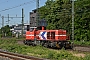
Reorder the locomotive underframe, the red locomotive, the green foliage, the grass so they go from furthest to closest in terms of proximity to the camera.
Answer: the green foliage
the red locomotive
the locomotive underframe
the grass

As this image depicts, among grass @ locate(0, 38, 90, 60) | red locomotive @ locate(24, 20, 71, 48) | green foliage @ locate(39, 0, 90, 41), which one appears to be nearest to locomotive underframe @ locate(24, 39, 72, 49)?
red locomotive @ locate(24, 20, 71, 48)

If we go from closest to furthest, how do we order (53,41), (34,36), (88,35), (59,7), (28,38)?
(53,41), (34,36), (28,38), (88,35), (59,7)

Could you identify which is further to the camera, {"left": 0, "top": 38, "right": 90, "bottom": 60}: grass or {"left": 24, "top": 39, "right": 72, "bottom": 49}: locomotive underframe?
{"left": 24, "top": 39, "right": 72, "bottom": 49}: locomotive underframe

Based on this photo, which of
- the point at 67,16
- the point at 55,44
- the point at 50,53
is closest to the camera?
the point at 50,53

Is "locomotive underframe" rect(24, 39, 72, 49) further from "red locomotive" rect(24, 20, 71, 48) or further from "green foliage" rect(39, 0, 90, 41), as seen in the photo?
"green foliage" rect(39, 0, 90, 41)

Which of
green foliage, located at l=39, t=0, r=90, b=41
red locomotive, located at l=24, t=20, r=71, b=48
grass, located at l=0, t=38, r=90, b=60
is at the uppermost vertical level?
green foliage, located at l=39, t=0, r=90, b=41

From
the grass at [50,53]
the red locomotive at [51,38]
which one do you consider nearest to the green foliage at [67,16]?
the red locomotive at [51,38]

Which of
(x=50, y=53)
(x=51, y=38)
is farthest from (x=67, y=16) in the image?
(x=50, y=53)

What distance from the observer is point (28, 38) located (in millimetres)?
33812

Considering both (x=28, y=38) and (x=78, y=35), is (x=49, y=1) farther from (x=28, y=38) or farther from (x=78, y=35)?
(x=28, y=38)

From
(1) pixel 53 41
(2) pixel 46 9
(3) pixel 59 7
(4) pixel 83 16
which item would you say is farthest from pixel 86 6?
(1) pixel 53 41

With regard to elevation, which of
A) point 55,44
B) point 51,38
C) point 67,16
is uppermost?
point 67,16

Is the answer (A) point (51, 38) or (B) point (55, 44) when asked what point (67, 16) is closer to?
(A) point (51, 38)

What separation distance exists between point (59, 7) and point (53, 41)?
2781 cm
